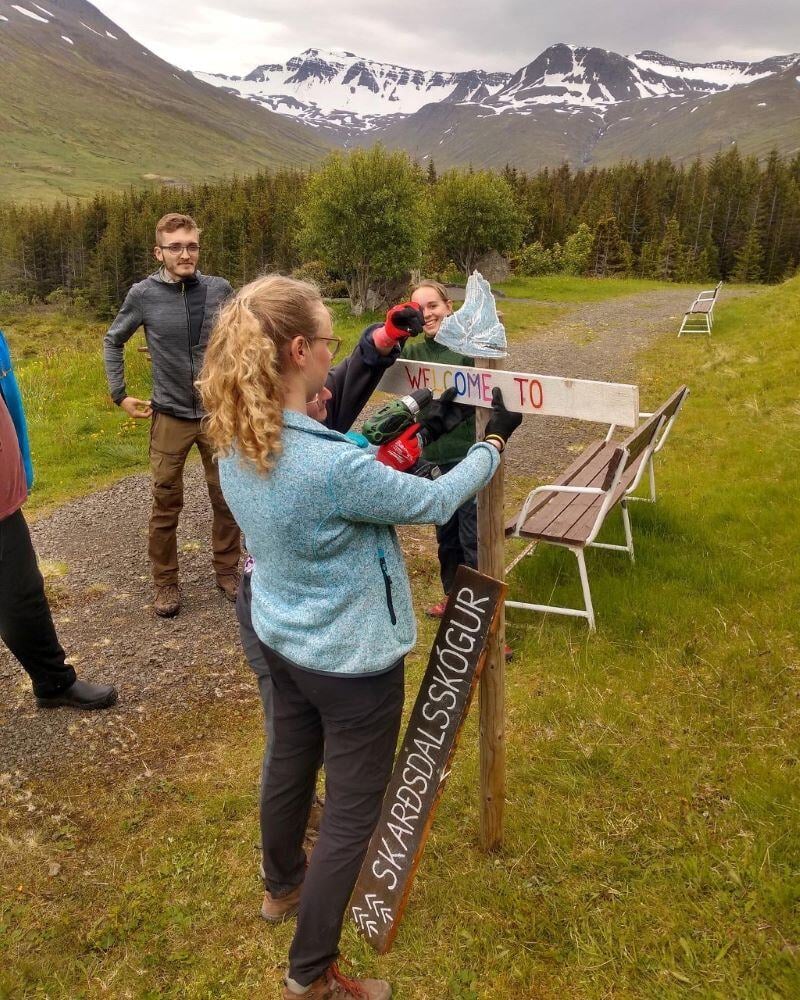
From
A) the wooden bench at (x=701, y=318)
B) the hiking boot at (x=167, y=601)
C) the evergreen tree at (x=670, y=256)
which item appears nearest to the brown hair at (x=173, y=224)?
the hiking boot at (x=167, y=601)

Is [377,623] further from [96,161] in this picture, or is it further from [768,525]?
[96,161]

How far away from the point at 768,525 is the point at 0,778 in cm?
533

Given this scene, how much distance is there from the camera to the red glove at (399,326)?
2418 mm

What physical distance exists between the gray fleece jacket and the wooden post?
9.93 feet

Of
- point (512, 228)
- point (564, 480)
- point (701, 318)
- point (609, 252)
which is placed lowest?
point (564, 480)

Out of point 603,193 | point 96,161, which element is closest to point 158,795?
point 603,193

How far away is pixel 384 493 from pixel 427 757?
1206 mm

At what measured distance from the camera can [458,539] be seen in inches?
177

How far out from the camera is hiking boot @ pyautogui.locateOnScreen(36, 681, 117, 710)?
13.0 feet

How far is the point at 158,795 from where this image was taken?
11.0 feet

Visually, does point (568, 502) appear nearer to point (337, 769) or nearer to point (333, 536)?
point (337, 769)

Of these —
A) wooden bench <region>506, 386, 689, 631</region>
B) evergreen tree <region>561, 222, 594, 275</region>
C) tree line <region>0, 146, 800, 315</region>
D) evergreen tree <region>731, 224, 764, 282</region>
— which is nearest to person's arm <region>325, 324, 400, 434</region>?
wooden bench <region>506, 386, 689, 631</region>

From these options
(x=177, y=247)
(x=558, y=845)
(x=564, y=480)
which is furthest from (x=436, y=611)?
(x=177, y=247)

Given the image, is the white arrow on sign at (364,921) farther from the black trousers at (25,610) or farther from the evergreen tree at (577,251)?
the evergreen tree at (577,251)
